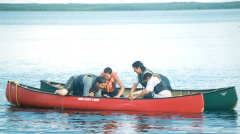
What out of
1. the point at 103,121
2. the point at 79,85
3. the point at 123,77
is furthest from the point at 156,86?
the point at 123,77

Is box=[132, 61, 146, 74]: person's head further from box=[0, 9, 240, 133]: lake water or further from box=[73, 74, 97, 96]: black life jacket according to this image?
box=[0, 9, 240, 133]: lake water

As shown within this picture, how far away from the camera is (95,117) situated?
47.5 ft

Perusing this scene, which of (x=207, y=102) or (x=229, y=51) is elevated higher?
(x=229, y=51)

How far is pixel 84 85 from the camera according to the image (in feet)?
47.5

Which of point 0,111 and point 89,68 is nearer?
point 0,111

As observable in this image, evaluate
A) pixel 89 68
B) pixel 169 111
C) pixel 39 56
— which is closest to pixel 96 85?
pixel 169 111

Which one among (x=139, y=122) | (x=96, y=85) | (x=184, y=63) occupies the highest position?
(x=184, y=63)

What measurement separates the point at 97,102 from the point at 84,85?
85 centimetres

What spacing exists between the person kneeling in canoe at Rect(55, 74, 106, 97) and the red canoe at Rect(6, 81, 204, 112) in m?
0.22

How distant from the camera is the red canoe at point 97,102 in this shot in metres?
14.6

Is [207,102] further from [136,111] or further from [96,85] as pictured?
[96,85]

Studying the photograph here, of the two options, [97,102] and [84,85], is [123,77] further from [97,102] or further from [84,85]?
[84,85]

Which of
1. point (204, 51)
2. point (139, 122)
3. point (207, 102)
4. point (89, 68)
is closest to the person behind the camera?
point (139, 122)

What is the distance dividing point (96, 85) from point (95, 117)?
1015 millimetres
